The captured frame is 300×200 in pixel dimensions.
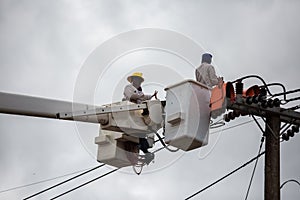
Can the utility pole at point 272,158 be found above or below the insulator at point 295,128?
below

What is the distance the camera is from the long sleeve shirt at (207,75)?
848 centimetres

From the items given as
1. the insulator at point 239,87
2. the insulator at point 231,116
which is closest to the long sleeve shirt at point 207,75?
Answer: the insulator at point 239,87

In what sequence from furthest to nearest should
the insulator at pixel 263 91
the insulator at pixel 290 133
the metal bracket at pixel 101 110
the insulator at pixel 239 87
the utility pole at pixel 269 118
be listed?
the insulator at pixel 290 133, the insulator at pixel 263 91, the metal bracket at pixel 101 110, the insulator at pixel 239 87, the utility pole at pixel 269 118

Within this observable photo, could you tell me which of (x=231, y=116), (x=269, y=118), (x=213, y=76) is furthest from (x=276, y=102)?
(x=213, y=76)

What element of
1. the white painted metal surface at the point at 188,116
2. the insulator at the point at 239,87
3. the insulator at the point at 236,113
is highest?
the insulator at the point at 239,87

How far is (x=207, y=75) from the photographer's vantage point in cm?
855

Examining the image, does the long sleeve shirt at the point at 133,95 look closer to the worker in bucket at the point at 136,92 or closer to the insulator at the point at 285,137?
the worker in bucket at the point at 136,92

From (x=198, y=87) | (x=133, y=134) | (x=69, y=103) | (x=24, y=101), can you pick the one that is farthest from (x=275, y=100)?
(x=24, y=101)

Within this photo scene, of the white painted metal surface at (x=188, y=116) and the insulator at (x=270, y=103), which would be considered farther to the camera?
the insulator at (x=270, y=103)

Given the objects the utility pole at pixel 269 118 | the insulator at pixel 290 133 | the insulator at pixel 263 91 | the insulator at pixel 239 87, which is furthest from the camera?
the insulator at pixel 290 133

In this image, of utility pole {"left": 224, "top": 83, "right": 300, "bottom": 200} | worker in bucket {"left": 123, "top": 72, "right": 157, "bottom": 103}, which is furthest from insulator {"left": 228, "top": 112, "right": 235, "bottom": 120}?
worker in bucket {"left": 123, "top": 72, "right": 157, "bottom": 103}

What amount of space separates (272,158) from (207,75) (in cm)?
141

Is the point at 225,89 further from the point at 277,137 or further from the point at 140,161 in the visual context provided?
Result: the point at 140,161

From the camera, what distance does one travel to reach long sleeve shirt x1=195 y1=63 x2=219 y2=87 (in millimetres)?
8479
